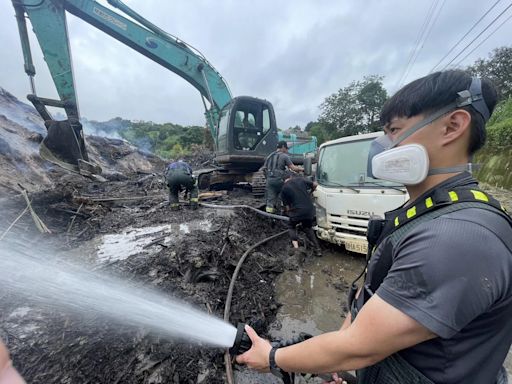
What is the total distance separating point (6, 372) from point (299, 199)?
5.15 m

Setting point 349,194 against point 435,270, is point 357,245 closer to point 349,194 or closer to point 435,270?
point 349,194

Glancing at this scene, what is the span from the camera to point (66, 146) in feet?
24.4

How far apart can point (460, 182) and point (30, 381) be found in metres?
3.12

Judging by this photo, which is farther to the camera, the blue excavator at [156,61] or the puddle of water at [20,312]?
the blue excavator at [156,61]

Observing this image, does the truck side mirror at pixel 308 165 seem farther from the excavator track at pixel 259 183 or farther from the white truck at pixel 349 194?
the excavator track at pixel 259 183

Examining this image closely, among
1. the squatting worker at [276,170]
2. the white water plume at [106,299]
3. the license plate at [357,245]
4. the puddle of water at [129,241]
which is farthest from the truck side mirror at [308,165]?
the white water plume at [106,299]

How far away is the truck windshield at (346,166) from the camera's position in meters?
4.89

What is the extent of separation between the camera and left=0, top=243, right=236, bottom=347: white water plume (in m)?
2.45

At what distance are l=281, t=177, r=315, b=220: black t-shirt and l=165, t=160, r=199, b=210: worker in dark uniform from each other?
3139 mm

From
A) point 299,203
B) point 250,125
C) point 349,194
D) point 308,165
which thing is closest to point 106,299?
point 299,203

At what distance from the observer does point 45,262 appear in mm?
4004

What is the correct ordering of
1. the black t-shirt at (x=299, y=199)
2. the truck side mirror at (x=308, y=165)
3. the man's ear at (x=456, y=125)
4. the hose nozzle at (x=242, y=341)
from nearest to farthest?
1. the man's ear at (x=456, y=125)
2. the hose nozzle at (x=242, y=341)
3. the black t-shirt at (x=299, y=199)
4. the truck side mirror at (x=308, y=165)

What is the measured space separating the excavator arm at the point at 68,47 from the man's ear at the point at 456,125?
29.3 ft

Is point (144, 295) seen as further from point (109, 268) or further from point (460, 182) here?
point (460, 182)
